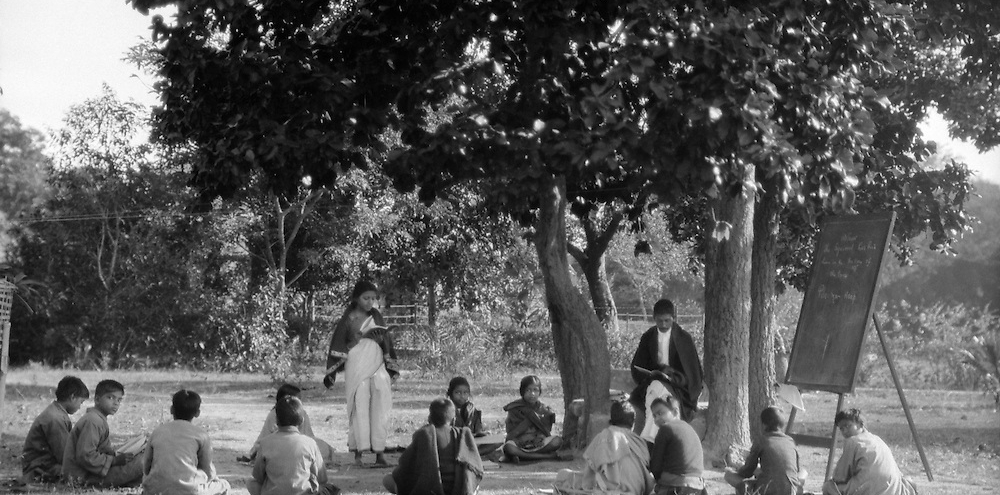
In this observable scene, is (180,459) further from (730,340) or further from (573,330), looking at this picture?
(730,340)

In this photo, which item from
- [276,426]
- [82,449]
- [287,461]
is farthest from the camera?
[276,426]

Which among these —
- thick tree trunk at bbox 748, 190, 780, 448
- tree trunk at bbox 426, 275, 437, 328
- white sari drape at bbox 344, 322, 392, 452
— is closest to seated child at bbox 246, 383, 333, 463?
white sari drape at bbox 344, 322, 392, 452

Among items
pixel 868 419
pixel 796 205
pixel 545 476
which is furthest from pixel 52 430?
pixel 868 419

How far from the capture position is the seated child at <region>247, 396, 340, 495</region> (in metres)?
7.98

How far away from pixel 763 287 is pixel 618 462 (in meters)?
4.92

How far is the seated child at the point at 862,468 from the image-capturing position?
8.68 metres

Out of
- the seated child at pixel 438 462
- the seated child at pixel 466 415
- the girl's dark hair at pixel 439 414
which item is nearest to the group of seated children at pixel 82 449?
the seated child at pixel 438 462

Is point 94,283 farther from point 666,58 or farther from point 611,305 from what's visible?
point 666,58

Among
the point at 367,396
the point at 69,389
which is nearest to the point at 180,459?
the point at 69,389

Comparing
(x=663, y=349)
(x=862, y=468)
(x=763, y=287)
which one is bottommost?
(x=862, y=468)

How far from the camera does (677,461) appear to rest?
832 centimetres

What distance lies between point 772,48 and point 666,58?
100 cm

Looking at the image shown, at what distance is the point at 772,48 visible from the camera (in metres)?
9.29

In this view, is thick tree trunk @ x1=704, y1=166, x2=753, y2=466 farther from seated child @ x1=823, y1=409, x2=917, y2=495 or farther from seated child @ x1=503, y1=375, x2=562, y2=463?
seated child @ x1=823, y1=409, x2=917, y2=495
